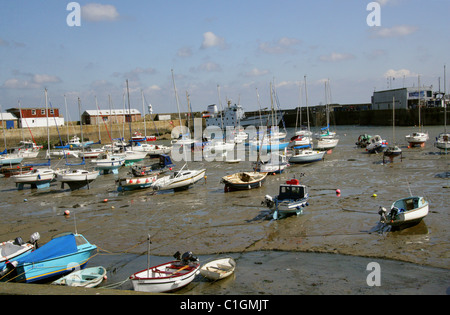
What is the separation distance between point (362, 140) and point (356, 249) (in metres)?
39.2

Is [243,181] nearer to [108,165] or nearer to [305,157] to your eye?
[305,157]

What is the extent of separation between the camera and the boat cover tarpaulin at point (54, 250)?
1215 centimetres

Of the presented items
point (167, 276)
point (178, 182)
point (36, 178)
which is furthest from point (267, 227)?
point (36, 178)

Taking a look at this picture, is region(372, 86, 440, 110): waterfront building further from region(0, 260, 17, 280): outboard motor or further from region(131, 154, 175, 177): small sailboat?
region(0, 260, 17, 280): outboard motor

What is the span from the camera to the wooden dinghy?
39.3 ft

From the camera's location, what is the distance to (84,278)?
1208cm

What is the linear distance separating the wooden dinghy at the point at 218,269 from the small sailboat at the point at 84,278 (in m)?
3.19

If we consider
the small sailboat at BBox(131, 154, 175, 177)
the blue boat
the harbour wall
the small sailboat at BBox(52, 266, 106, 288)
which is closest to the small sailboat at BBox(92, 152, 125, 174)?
the small sailboat at BBox(131, 154, 175, 177)

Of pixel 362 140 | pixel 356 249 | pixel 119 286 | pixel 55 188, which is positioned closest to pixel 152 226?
pixel 119 286

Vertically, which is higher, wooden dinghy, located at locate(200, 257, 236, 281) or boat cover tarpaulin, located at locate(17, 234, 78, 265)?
boat cover tarpaulin, located at locate(17, 234, 78, 265)

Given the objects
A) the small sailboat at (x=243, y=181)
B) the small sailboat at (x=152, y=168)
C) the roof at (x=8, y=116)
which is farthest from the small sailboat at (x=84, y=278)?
the roof at (x=8, y=116)

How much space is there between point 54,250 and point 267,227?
9.00m

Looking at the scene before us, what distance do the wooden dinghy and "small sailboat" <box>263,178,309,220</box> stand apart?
6293 millimetres

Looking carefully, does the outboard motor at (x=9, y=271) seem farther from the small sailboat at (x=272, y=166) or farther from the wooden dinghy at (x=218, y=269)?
the small sailboat at (x=272, y=166)
